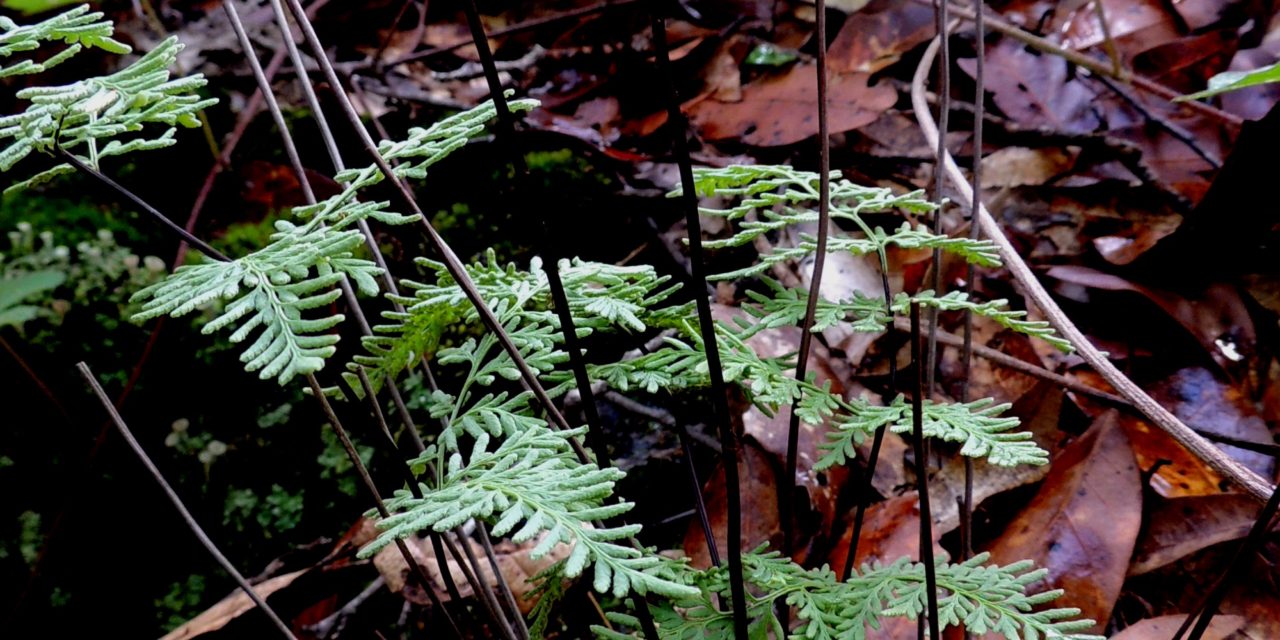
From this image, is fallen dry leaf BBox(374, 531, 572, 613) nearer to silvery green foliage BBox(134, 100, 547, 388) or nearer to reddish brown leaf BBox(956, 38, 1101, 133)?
Answer: silvery green foliage BBox(134, 100, 547, 388)

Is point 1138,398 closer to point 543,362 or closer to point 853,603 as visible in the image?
point 853,603

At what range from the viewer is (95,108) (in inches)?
31.9

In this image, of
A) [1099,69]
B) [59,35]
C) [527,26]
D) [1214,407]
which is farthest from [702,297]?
[527,26]

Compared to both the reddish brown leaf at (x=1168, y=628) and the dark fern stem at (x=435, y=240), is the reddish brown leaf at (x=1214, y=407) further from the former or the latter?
the dark fern stem at (x=435, y=240)

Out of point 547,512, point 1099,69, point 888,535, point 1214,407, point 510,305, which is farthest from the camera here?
point 1099,69

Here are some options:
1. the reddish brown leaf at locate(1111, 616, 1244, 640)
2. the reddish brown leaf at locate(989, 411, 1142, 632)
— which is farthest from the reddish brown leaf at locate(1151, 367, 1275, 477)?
the reddish brown leaf at locate(1111, 616, 1244, 640)

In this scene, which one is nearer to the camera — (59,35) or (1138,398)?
(59,35)

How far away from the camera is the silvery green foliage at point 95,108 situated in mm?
810

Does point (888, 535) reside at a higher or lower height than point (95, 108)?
lower

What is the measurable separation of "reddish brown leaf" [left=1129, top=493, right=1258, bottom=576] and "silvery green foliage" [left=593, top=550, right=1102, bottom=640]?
23.9 inches

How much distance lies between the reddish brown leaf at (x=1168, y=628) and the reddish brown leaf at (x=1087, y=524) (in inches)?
1.8

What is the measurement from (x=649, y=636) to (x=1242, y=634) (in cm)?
114

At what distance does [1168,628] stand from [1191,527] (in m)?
0.24

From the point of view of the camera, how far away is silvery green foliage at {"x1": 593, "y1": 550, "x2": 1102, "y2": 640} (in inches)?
37.6
